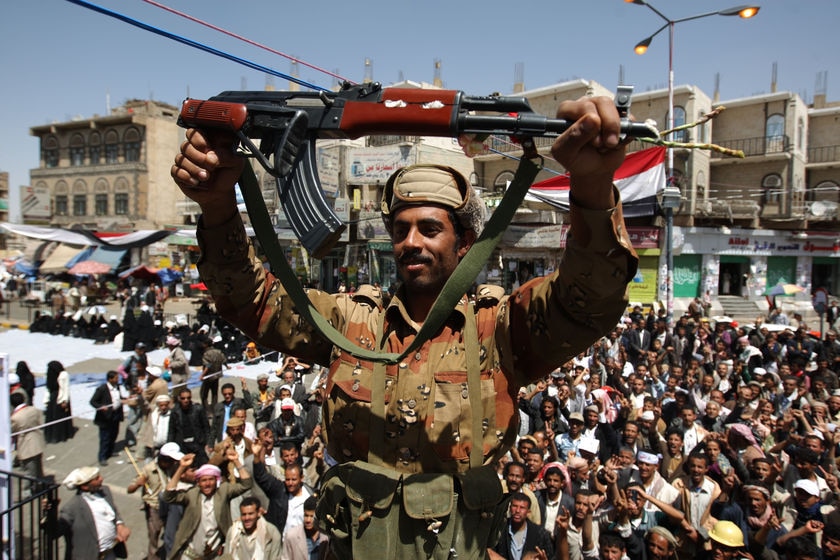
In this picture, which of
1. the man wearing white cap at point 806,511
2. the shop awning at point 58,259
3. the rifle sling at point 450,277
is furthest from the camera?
the shop awning at point 58,259

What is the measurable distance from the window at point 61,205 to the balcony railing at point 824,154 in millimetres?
57607

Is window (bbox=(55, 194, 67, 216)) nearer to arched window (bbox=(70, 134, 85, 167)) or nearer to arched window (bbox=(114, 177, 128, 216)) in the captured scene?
arched window (bbox=(70, 134, 85, 167))

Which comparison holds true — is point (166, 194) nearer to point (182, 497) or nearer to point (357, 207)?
point (357, 207)

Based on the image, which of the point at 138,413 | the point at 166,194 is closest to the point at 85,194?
the point at 166,194

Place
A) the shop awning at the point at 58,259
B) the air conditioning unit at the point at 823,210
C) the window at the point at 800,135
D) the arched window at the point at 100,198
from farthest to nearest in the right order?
the arched window at the point at 100,198
the window at the point at 800,135
the air conditioning unit at the point at 823,210
the shop awning at the point at 58,259

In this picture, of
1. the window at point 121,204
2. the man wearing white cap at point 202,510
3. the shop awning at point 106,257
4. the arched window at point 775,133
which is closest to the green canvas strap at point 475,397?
the man wearing white cap at point 202,510

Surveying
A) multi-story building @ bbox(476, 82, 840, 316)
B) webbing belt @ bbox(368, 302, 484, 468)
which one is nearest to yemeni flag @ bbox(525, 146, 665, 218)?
multi-story building @ bbox(476, 82, 840, 316)

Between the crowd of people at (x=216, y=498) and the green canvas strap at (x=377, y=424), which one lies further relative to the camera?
the crowd of people at (x=216, y=498)

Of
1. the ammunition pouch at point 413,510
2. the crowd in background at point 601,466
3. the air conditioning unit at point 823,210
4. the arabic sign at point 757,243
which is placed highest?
the air conditioning unit at point 823,210

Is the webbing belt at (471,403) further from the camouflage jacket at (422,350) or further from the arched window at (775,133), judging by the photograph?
the arched window at (775,133)

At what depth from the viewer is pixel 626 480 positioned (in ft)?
18.2

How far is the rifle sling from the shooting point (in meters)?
1.77

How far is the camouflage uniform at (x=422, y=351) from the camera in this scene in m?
1.87

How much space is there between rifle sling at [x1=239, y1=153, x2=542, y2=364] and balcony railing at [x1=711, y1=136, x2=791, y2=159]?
32590 mm
